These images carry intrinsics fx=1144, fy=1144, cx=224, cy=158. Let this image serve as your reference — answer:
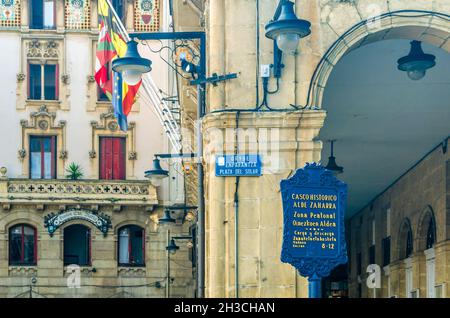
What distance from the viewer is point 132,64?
16688 mm

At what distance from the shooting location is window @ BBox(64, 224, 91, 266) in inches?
2007

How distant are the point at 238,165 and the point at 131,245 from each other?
3587 cm

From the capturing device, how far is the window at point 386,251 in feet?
104

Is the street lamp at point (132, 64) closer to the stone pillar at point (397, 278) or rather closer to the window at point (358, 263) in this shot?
the stone pillar at point (397, 278)

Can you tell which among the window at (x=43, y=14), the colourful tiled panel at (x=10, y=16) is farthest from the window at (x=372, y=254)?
the colourful tiled panel at (x=10, y=16)

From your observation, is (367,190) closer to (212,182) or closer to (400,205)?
(400,205)

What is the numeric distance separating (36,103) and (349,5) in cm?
3705

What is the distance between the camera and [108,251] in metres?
50.8

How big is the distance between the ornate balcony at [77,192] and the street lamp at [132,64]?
110ft

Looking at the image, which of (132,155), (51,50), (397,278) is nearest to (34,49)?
(51,50)

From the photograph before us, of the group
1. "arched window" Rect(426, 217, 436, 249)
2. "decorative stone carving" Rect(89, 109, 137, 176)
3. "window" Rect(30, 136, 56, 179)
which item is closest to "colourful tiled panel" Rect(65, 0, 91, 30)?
"decorative stone carving" Rect(89, 109, 137, 176)

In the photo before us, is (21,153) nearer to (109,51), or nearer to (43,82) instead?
(43,82)

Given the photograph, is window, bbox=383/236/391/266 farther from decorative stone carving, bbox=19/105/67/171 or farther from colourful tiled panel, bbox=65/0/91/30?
colourful tiled panel, bbox=65/0/91/30
